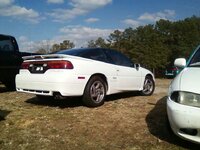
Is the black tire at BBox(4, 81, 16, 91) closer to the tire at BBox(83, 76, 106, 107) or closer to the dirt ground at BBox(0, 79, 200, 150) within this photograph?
the dirt ground at BBox(0, 79, 200, 150)

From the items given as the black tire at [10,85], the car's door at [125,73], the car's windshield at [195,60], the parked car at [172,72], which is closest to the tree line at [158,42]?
the parked car at [172,72]

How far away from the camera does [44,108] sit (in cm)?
712

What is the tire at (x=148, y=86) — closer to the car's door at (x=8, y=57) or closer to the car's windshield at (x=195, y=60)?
the car's windshield at (x=195, y=60)

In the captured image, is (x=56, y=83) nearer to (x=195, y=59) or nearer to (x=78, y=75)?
(x=78, y=75)

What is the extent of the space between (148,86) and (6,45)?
475 cm

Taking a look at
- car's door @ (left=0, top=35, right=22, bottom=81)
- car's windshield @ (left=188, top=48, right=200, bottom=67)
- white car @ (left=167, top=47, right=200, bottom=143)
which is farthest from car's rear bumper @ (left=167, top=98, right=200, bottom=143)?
car's door @ (left=0, top=35, right=22, bottom=81)

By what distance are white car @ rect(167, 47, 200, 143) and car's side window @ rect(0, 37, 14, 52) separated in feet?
24.1

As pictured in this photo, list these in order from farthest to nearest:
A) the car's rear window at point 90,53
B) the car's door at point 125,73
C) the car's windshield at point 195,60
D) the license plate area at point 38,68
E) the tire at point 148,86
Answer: the tire at point 148,86, the car's door at point 125,73, the car's rear window at point 90,53, the license plate area at point 38,68, the car's windshield at point 195,60

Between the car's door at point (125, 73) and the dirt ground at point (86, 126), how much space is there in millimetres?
565

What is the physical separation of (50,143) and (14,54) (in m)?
6.63

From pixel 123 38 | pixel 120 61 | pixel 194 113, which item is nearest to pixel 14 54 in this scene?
pixel 120 61

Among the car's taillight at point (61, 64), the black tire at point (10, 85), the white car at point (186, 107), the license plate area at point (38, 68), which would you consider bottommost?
the black tire at point (10, 85)

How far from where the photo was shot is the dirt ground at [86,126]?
4617 millimetres

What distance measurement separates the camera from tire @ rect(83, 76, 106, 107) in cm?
695
